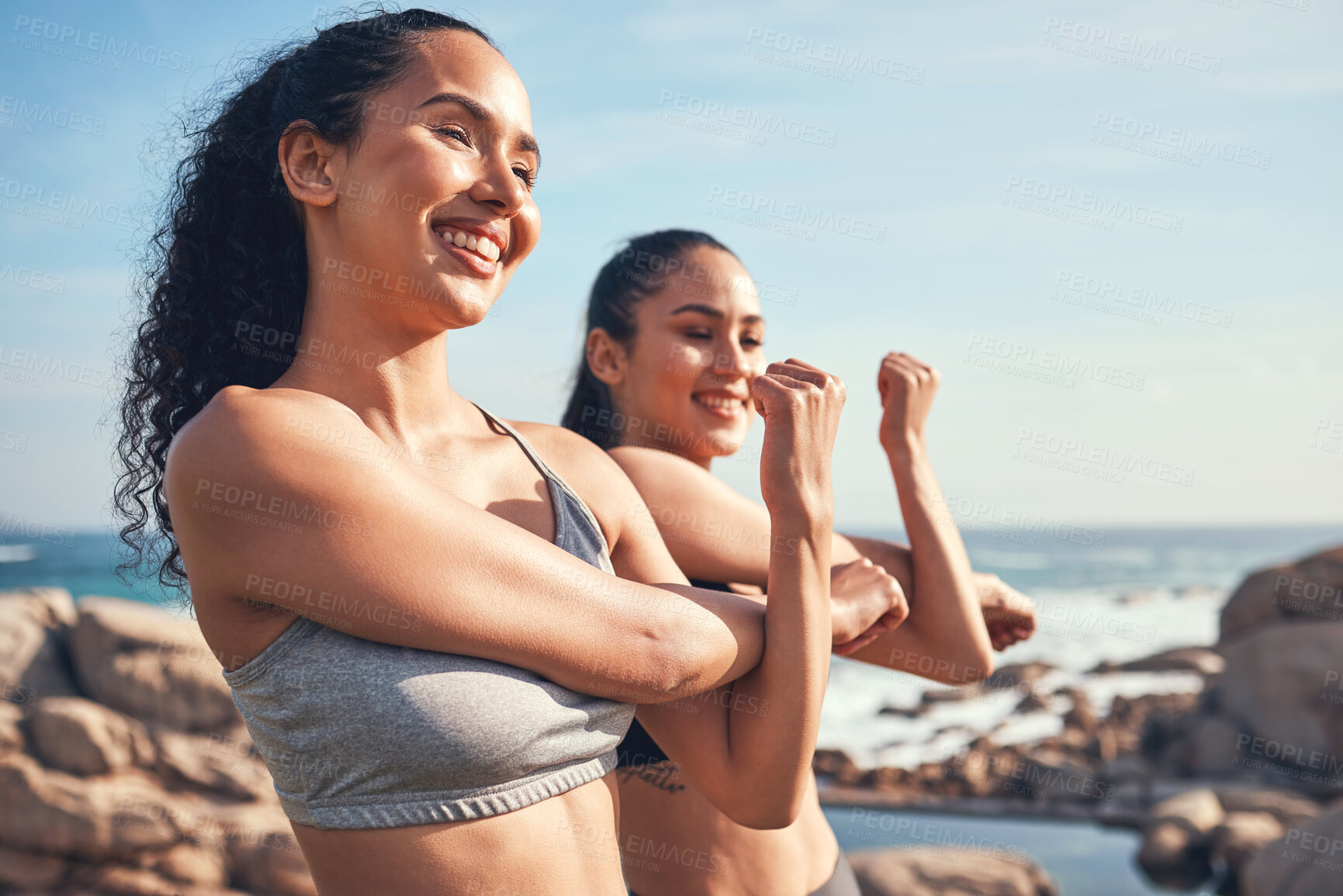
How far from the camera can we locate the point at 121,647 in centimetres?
841

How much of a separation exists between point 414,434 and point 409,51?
689 mm

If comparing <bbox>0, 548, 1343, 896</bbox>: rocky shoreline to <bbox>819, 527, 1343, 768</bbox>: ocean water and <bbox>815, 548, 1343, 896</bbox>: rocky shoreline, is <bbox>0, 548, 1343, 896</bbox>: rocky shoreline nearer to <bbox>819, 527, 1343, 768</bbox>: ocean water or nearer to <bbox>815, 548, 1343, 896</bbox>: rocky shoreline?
<bbox>815, 548, 1343, 896</bbox>: rocky shoreline

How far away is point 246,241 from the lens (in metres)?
1.87

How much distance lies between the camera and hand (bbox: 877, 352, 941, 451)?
2.93m

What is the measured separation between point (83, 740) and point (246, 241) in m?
6.59

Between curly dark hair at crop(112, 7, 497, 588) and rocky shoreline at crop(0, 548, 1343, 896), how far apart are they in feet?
18.1

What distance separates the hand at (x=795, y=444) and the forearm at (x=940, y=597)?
0.95 meters

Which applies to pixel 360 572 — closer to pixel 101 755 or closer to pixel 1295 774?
pixel 101 755

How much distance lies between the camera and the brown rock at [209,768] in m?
7.18

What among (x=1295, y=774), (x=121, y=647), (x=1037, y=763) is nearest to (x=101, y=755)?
(x=121, y=647)

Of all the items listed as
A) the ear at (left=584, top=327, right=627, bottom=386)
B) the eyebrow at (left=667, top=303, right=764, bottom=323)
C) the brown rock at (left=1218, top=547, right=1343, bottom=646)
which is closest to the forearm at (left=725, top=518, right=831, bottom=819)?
the eyebrow at (left=667, top=303, right=764, bottom=323)

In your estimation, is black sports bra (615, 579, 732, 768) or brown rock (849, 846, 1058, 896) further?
brown rock (849, 846, 1058, 896)

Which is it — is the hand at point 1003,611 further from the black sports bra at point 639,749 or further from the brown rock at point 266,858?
the brown rock at point 266,858

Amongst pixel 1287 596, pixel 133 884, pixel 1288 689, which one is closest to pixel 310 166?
pixel 133 884
